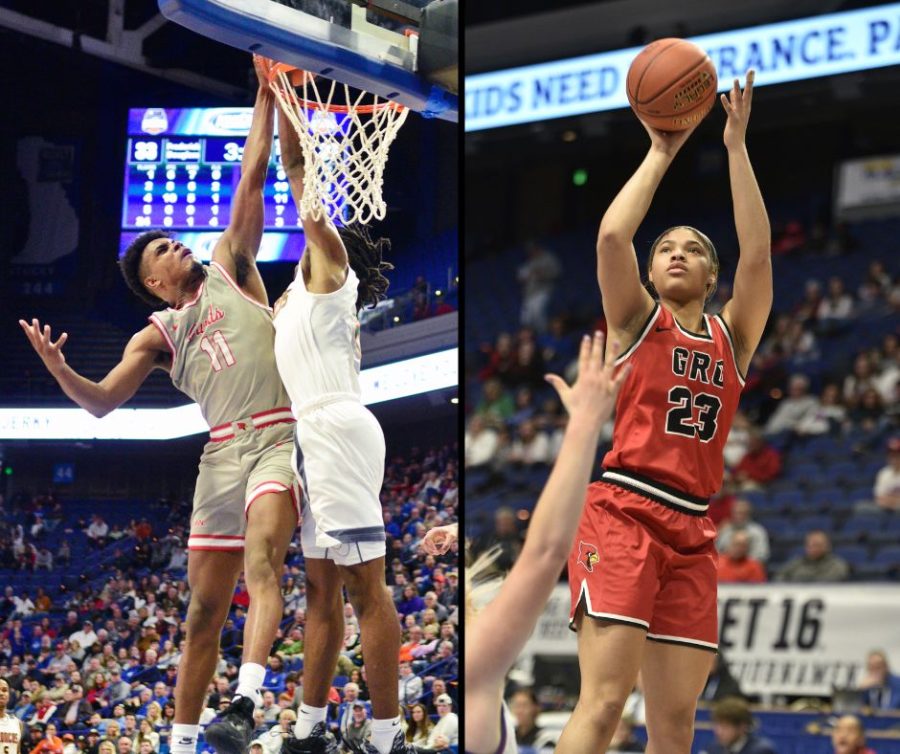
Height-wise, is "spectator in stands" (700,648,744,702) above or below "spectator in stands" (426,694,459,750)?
below

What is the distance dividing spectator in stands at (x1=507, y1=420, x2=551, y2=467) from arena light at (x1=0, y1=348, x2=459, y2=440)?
8.94 metres

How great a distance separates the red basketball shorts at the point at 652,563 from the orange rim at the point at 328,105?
193 cm

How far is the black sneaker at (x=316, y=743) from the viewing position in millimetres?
5039

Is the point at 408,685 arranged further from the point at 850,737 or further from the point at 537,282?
the point at 537,282

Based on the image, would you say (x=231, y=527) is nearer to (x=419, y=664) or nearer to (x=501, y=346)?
(x=419, y=664)

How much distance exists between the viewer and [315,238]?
17.0ft

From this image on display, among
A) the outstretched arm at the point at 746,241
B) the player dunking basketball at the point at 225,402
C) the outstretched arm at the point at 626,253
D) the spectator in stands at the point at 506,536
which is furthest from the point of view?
the spectator in stands at the point at 506,536

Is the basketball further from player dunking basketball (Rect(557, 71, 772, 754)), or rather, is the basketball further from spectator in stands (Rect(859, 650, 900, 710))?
spectator in stands (Rect(859, 650, 900, 710))

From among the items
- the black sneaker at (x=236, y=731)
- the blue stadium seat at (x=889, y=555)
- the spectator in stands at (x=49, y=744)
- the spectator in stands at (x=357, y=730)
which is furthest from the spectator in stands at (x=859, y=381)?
the spectator in stands at (x=49, y=744)

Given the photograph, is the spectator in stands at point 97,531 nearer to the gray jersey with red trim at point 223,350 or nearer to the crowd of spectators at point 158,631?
the crowd of spectators at point 158,631

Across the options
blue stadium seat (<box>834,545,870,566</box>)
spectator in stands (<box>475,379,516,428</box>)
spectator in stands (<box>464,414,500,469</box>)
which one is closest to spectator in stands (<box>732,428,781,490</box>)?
blue stadium seat (<box>834,545,870,566</box>)

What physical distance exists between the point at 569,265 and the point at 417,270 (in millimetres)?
11476

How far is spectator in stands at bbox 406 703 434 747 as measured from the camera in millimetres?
5125

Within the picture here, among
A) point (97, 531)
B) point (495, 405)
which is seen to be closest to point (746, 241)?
point (97, 531)
